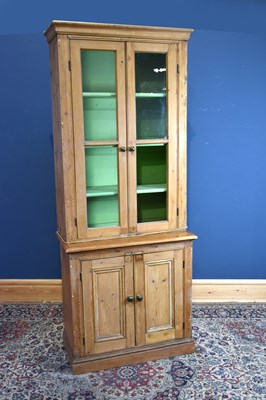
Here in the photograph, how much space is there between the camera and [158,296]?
2.49 meters

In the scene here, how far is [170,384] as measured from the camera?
7.42 feet

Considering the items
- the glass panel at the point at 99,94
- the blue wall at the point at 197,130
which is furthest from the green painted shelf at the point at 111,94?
the blue wall at the point at 197,130

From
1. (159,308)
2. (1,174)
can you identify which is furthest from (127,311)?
(1,174)

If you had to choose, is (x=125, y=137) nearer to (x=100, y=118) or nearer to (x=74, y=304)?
(x=100, y=118)

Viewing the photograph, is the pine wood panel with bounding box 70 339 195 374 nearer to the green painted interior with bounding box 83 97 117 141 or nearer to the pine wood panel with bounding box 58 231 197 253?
the pine wood panel with bounding box 58 231 197 253

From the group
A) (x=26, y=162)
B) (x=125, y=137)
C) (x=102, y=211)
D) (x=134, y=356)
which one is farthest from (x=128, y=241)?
(x=26, y=162)

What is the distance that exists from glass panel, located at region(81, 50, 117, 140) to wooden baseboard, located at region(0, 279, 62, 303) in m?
1.53

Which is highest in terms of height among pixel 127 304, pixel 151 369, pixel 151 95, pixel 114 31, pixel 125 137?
pixel 114 31

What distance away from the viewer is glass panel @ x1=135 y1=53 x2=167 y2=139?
234 centimetres

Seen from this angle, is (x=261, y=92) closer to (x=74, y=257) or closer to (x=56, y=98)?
(x=56, y=98)

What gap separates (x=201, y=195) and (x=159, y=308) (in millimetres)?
1097

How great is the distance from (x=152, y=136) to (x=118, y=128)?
231 millimetres

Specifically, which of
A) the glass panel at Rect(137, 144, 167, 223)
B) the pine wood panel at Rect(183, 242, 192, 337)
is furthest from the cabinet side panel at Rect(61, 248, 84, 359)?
the pine wood panel at Rect(183, 242, 192, 337)

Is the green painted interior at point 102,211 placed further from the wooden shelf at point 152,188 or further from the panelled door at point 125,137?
the wooden shelf at point 152,188
